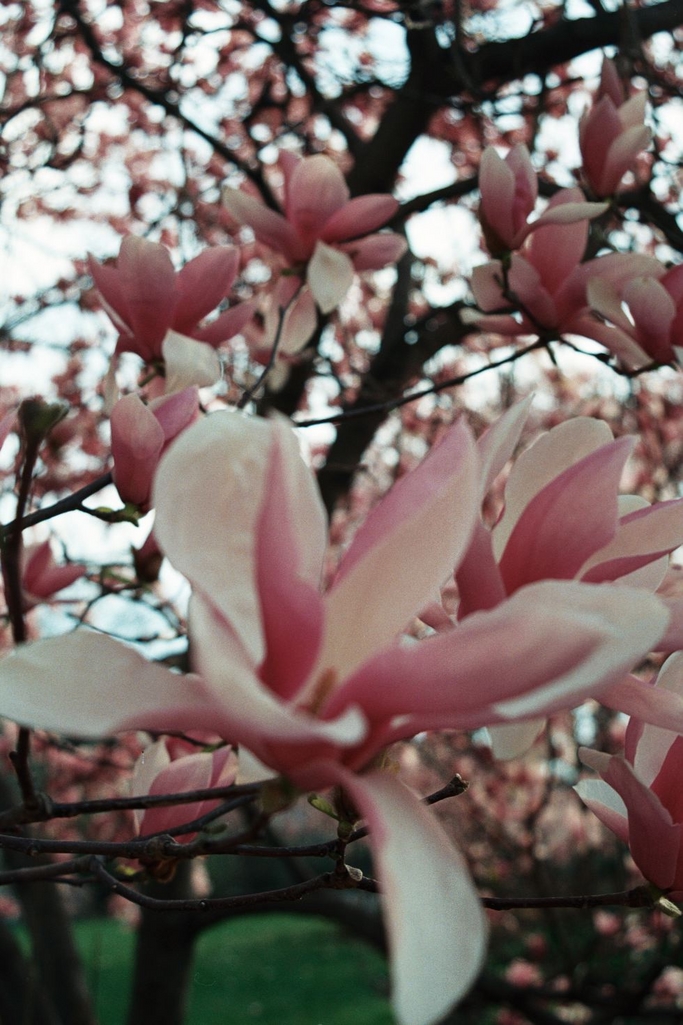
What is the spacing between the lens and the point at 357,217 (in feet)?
3.99

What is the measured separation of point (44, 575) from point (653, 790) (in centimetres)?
81

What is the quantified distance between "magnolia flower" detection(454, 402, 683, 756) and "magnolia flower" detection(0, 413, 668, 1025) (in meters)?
0.07

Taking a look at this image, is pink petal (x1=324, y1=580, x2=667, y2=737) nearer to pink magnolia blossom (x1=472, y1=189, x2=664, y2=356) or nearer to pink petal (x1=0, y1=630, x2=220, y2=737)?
pink petal (x1=0, y1=630, x2=220, y2=737)

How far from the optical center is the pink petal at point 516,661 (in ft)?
1.13

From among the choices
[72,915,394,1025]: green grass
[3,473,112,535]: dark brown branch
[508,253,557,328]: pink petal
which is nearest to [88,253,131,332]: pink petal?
[3,473,112,535]: dark brown branch

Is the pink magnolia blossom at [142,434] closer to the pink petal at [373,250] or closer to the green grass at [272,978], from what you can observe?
the pink petal at [373,250]

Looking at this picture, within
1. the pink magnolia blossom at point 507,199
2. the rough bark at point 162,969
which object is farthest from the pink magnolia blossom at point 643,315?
the rough bark at point 162,969

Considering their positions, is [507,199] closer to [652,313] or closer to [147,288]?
[652,313]

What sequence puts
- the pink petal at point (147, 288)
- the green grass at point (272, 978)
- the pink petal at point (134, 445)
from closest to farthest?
the pink petal at point (134, 445), the pink petal at point (147, 288), the green grass at point (272, 978)

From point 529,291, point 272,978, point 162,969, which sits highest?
point 529,291

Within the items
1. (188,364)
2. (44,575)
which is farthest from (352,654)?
(44,575)

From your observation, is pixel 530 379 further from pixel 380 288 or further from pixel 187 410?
pixel 187 410

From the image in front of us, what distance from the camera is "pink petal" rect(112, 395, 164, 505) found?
752 millimetres

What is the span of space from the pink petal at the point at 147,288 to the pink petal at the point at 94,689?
0.60 meters
